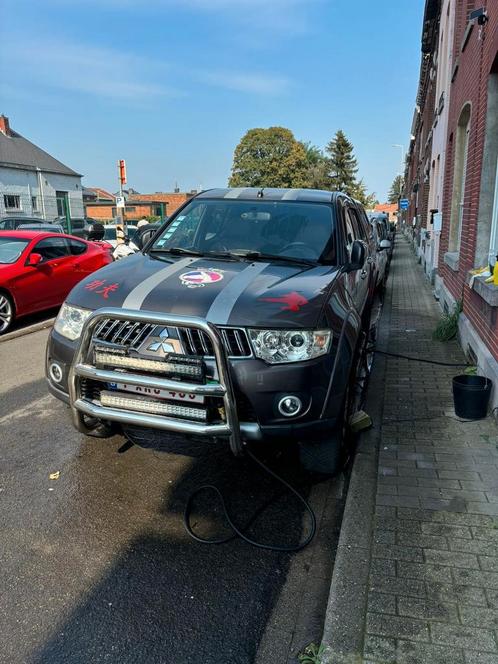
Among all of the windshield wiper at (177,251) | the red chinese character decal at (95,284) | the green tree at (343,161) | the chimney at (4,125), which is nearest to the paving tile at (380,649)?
the red chinese character decal at (95,284)

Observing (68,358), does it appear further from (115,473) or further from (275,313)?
(275,313)

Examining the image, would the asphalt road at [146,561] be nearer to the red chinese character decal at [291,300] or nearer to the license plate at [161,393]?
the license plate at [161,393]

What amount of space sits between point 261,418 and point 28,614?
4.89 feet

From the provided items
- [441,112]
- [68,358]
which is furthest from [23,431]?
[441,112]

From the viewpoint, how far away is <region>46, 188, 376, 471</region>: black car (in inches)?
118

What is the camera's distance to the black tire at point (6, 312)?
27.2 feet

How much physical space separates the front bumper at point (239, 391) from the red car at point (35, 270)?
590 centimetres

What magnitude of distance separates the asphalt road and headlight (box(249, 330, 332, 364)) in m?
1.07

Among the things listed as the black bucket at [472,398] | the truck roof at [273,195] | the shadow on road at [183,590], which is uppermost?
the truck roof at [273,195]

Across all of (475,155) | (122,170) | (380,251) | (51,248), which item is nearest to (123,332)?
(475,155)

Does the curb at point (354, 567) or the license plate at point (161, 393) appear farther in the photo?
the license plate at point (161, 393)

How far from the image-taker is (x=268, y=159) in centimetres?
6988

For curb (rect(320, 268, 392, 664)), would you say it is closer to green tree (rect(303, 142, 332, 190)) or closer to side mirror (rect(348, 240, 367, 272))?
side mirror (rect(348, 240, 367, 272))

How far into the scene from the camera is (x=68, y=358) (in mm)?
3436
